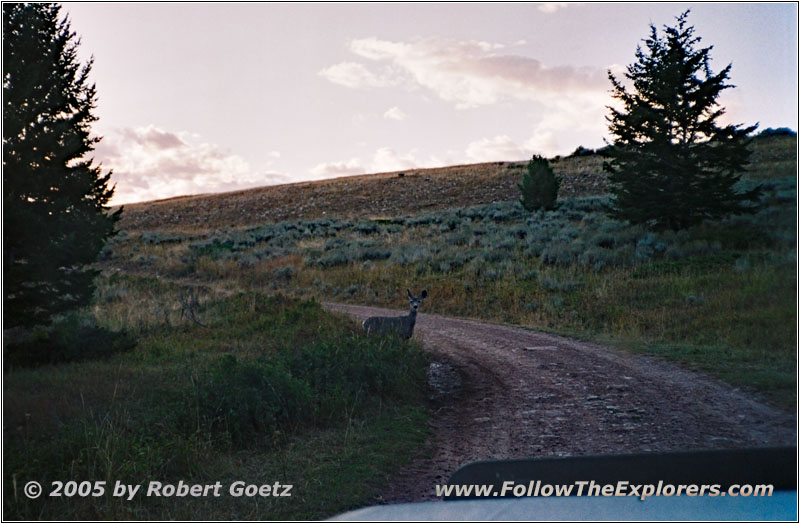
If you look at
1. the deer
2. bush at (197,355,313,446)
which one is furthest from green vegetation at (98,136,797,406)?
bush at (197,355,313,446)

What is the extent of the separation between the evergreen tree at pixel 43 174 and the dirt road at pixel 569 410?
19.3 feet

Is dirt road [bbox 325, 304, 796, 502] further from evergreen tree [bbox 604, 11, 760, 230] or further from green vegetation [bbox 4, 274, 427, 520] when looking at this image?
evergreen tree [bbox 604, 11, 760, 230]

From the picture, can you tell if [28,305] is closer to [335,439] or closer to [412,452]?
[335,439]

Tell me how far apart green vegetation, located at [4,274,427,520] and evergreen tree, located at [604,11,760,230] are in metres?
15.6

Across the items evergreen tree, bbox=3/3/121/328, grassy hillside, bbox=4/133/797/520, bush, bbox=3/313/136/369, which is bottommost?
grassy hillside, bbox=4/133/797/520

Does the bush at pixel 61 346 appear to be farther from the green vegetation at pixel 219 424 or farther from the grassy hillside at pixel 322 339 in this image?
the green vegetation at pixel 219 424

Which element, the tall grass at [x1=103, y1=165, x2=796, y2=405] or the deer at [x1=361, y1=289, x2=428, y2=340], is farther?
the tall grass at [x1=103, y1=165, x2=796, y2=405]

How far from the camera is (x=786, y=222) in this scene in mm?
23000

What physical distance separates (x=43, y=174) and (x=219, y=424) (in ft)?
16.0

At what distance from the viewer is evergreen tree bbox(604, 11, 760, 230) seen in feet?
74.0

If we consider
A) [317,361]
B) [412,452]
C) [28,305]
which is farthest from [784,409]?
[28,305]

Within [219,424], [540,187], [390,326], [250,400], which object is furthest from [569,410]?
[540,187]

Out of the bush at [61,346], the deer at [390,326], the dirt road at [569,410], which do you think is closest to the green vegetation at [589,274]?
the dirt road at [569,410]

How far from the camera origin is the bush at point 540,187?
40.5 metres
